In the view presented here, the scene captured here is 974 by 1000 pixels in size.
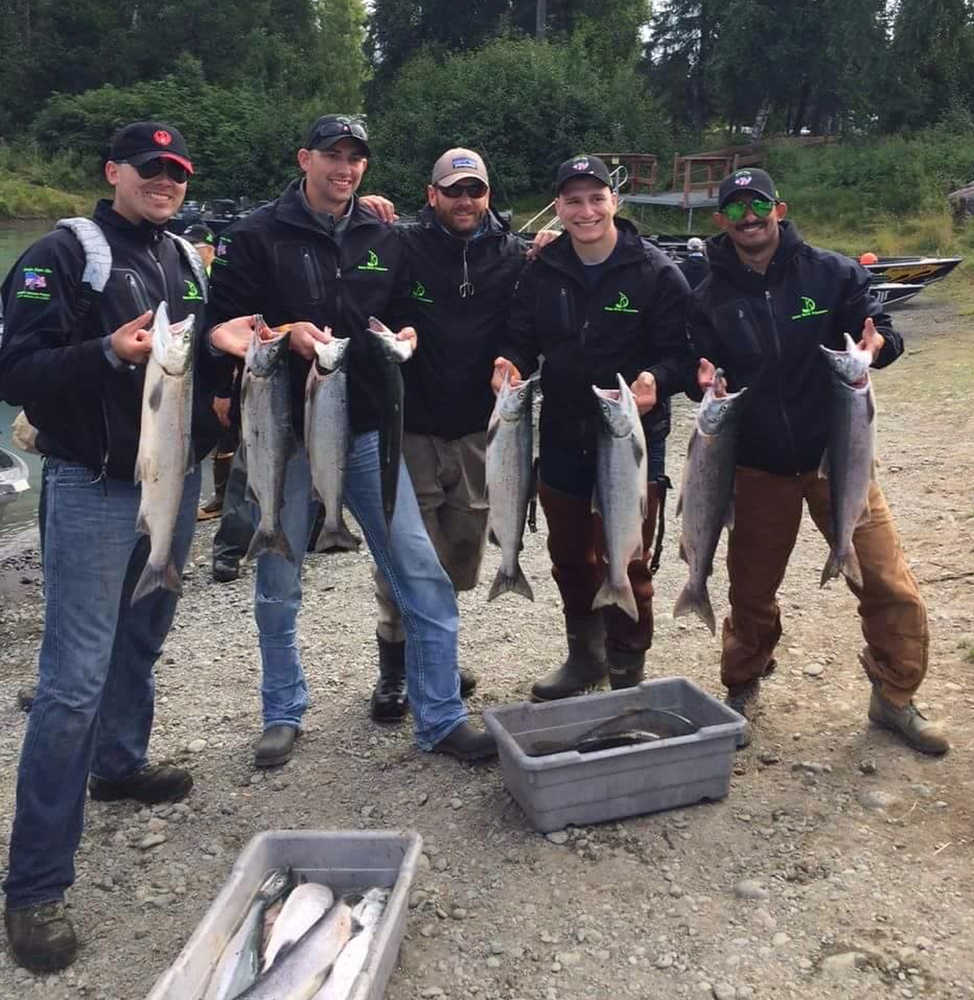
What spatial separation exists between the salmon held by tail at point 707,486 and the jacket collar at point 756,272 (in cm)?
47

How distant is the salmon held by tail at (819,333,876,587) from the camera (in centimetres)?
422

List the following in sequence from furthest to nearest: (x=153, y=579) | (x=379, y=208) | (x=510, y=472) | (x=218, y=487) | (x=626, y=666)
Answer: (x=218, y=487) < (x=626, y=666) < (x=379, y=208) < (x=510, y=472) < (x=153, y=579)

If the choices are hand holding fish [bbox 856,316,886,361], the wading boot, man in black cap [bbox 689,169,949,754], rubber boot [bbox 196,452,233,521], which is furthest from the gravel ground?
rubber boot [bbox 196,452,233,521]

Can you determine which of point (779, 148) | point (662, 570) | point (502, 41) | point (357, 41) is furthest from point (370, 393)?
point (357, 41)

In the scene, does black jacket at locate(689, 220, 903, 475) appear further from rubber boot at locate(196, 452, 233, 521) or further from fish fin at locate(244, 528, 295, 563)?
rubber boot at locate(196, 452, 233, 521)

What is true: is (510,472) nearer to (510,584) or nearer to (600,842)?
(510,584)

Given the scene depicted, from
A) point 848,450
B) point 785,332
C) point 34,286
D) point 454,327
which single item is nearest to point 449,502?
point 454,327

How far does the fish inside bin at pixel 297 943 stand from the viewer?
3.08 meters

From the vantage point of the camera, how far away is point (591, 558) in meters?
5.17

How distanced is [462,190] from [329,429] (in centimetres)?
132

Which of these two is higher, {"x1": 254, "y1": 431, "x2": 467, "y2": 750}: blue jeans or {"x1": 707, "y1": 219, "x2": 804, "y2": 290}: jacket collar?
{"x1": 707, "y1": 219, "x2": 804, "y2": 290}: jacket collar

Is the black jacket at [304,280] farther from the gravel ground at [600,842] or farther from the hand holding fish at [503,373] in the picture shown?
the gravel ground at [600,842]

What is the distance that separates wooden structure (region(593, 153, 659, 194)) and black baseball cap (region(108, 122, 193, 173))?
3303 centimetres

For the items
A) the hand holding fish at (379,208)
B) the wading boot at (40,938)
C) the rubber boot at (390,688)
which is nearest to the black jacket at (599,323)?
the hand holding fish at (379,208)
